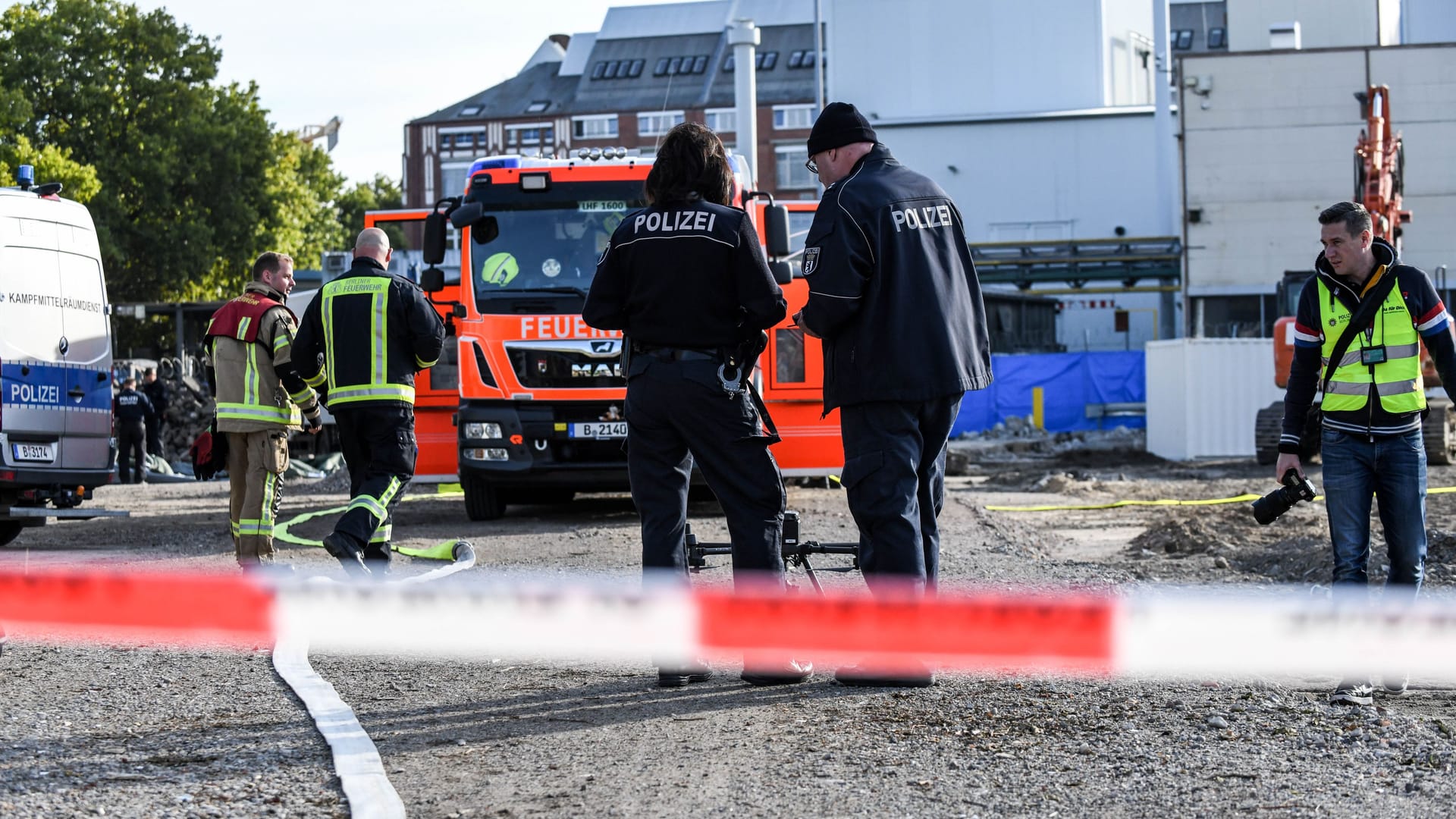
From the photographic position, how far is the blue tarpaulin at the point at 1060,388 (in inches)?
1398

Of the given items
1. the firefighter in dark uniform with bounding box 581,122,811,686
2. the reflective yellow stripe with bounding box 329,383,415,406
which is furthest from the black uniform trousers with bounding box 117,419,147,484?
the firefighter in dark uniform with bounding box 581,122,811,686

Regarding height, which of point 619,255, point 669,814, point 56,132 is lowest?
point 669,814

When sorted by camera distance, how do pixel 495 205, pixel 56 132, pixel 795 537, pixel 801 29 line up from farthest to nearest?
pixel 801 29
pixel 56 132
pixel 495 205
pixel 795 537

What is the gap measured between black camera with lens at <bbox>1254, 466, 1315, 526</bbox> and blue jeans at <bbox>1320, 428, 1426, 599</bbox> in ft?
0.34

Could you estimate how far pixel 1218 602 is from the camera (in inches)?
150

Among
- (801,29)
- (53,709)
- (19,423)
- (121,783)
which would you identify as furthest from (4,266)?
(801,29)

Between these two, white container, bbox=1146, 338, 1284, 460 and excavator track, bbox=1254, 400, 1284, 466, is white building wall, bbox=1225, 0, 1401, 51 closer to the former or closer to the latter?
white container, bbox=1146, 338, 1284, 460

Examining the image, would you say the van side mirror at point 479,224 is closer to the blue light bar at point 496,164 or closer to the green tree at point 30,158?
the blue light bar at point 496,164

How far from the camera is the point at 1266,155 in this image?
105ft

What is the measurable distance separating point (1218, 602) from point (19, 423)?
10.5m

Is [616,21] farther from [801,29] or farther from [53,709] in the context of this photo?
[53,709]

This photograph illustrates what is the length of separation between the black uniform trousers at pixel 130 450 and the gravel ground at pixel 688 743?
18144 millimetres

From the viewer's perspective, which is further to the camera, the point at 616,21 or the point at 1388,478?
the point at 616,21

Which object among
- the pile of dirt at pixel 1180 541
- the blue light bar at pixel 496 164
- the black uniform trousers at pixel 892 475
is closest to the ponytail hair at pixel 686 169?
the black uniform trousers at pixel 892 475
